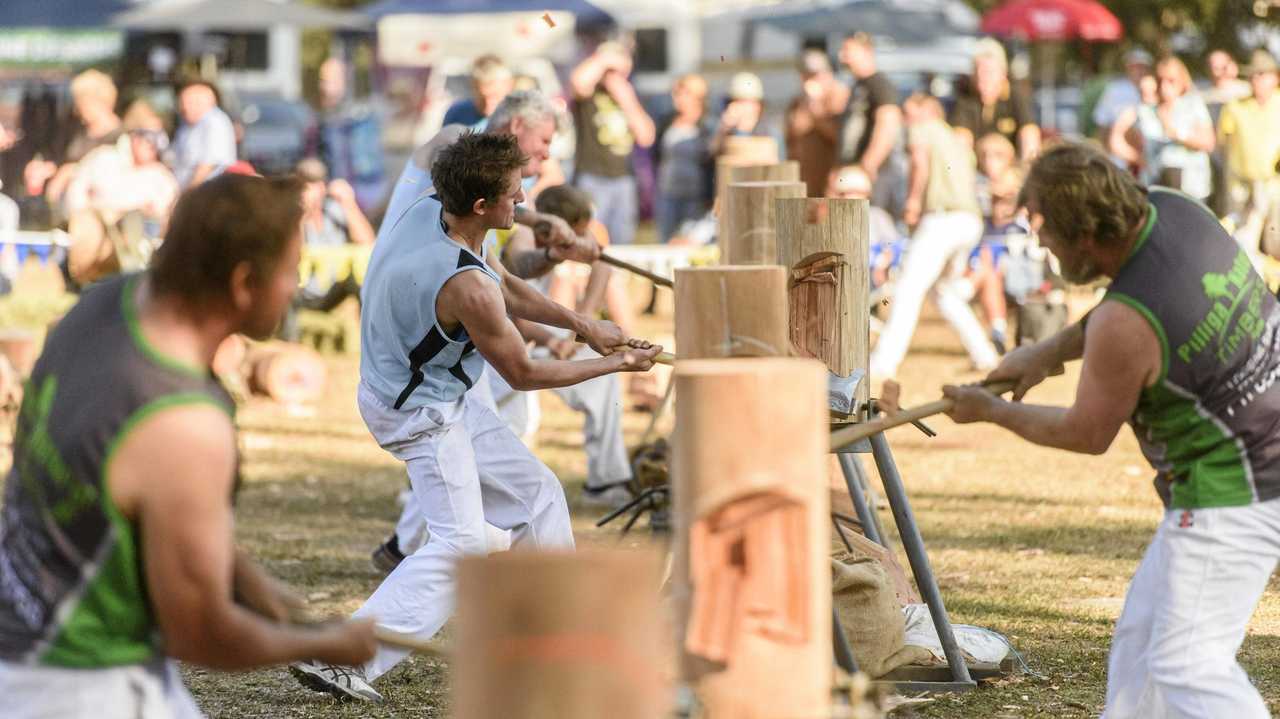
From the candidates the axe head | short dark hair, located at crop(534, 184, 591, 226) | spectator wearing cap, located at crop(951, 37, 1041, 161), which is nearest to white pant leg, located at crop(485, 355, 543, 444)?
short dark hair, located at crop(534, 184, 591, 226)

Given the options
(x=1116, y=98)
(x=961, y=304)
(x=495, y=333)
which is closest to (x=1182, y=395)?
(x=495, y=333)

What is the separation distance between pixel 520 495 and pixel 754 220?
1.51m

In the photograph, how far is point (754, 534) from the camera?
3.46 m

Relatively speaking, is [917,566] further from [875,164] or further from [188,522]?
[875,164]

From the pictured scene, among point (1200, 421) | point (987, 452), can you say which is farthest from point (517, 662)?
point (987, 452)

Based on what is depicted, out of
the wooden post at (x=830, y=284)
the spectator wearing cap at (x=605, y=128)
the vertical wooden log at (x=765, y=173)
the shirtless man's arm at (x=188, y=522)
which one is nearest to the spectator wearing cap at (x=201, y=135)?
the spectator wearing cap at (x=605, y=128)

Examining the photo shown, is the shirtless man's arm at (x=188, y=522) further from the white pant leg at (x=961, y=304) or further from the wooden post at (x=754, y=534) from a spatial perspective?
the white pant leg at (x=961, y=304)

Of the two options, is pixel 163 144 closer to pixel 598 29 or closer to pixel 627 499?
pixel 627 499

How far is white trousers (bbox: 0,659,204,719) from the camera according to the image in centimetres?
310

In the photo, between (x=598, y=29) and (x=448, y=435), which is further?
(x=598, y=29)

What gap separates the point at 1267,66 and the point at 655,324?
531cm

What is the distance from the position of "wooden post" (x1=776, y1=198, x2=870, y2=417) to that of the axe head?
0.05 m

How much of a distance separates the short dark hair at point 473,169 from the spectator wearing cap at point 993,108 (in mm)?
9731

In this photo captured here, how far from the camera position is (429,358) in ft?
17.7
